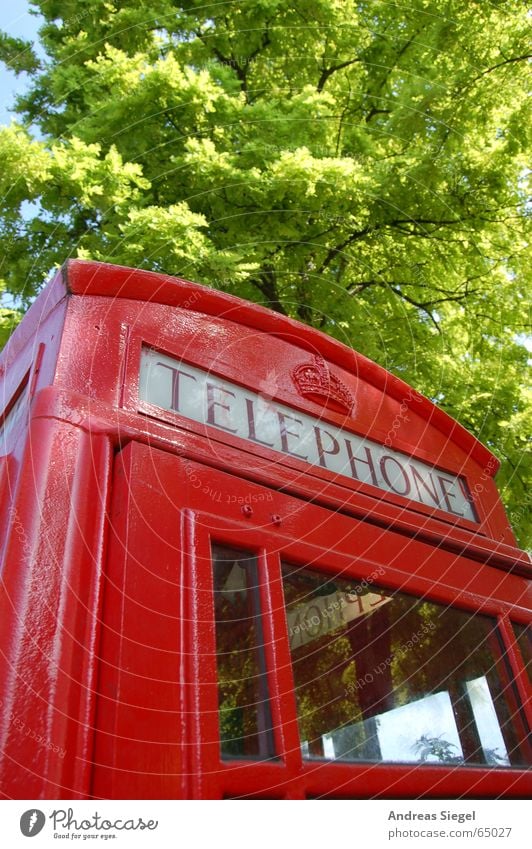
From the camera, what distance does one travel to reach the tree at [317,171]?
16.4 feet

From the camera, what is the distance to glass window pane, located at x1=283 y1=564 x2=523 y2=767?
1.65 meters

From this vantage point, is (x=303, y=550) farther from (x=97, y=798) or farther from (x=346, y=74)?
(x=346, y=74)

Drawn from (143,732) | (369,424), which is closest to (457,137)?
(369,424)

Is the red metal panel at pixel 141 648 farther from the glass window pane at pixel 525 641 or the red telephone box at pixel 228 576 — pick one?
the glass window pane at pixel 525 641

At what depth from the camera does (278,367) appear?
7.15 ft

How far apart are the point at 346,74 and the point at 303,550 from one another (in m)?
6.85

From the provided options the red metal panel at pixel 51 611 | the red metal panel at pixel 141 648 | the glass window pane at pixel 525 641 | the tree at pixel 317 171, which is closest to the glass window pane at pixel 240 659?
the red metal panel at pixel 141 648

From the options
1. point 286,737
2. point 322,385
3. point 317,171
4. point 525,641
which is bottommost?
point 286,737

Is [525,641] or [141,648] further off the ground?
[525,641]

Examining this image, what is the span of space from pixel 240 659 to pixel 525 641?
133 cm

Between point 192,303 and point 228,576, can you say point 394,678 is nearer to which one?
point 228,576

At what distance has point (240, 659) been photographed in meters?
1.48

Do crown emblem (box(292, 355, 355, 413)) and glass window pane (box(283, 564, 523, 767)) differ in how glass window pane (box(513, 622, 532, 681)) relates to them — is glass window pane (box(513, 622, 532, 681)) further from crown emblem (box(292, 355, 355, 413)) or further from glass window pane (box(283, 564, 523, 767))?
crown emblem (box(292, 355, 355, 413))

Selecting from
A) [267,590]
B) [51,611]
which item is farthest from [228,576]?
[51,611]
